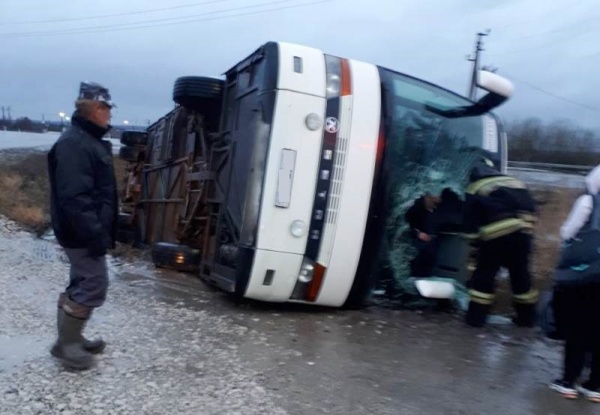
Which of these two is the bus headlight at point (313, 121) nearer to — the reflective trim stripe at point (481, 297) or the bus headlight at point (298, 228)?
the bus headlight at point (298, 228)

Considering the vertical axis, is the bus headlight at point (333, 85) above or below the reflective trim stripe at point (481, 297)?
above

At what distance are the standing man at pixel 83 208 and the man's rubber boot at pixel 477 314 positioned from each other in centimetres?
339

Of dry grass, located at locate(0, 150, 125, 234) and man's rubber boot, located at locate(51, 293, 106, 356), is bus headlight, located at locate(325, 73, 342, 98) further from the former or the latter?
dry grass, located at locate(0, 150, 125, 234)

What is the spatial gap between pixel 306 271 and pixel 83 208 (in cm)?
230

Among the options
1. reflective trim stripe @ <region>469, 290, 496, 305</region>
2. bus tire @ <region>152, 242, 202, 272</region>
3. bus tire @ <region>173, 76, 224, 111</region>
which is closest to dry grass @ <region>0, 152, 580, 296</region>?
reflective trim stripe @ <region>469, 290, 496, 305</region>

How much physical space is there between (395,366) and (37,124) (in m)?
82.1

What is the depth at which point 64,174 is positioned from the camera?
13.5ft

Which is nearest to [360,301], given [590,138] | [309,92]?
[309,92]

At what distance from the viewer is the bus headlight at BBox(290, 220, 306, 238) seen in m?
5.79

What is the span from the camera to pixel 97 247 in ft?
13.8

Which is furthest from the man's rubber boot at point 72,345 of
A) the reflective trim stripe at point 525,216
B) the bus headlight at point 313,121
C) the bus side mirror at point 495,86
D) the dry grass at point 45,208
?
the dry grass at point 45,208

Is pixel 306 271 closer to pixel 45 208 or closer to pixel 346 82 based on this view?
pixel 346 82

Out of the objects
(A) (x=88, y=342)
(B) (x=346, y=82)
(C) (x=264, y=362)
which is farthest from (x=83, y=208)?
(B) (x=346, y=82)

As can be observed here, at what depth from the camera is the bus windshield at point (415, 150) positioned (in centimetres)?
627
